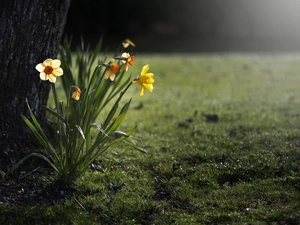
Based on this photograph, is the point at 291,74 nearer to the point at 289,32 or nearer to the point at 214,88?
the point at 214,88

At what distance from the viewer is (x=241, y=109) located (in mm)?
5996

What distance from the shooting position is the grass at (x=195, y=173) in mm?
3252

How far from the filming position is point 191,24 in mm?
17406

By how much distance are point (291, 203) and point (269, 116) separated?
228 cm

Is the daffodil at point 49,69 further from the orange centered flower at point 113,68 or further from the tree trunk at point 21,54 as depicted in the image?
the tree trunk at point 21,54

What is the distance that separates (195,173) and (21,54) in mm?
1598

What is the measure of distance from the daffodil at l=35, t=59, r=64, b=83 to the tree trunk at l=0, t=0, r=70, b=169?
57 cm

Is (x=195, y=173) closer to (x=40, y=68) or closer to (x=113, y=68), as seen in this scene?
(x=113, y=68)

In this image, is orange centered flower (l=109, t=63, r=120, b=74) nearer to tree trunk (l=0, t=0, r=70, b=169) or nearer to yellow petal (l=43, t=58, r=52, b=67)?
yellow petal (l=43, t=58, r=52, b=67)

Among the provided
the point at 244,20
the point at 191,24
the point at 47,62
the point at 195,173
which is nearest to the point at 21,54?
the point at 47,62

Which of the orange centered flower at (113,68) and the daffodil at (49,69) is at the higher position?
the orange centered flower at (113,68)

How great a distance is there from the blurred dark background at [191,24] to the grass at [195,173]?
30.4 feet

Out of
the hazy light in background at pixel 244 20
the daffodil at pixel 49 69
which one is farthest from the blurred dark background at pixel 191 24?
the daffodil at pixel 49 69

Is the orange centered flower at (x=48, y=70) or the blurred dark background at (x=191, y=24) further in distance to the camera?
the blurred dark background at (x=191, y=24)
